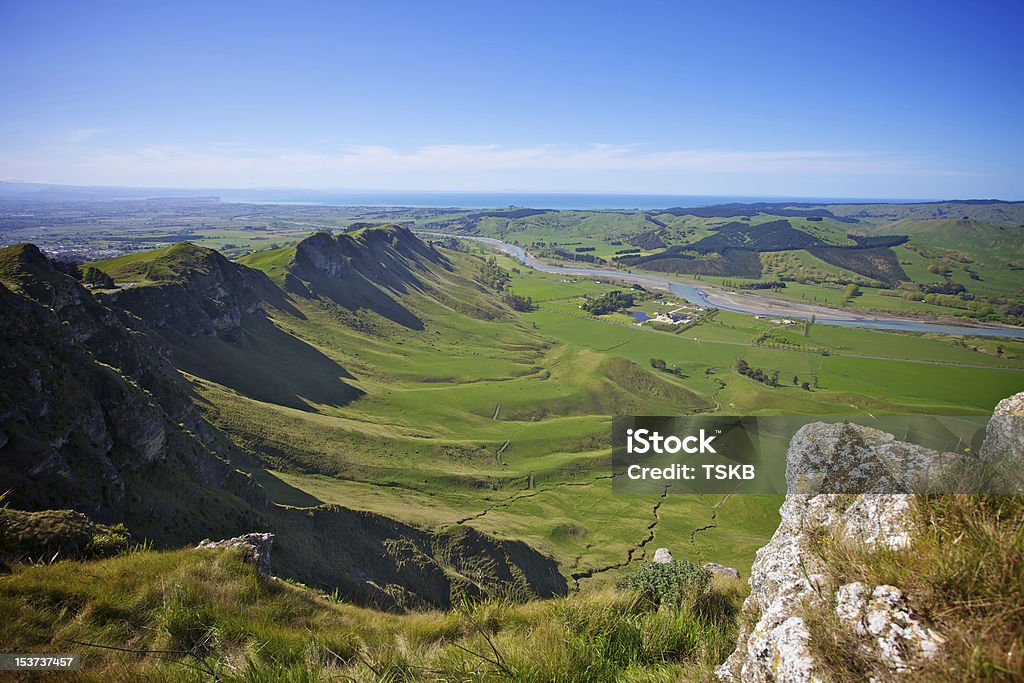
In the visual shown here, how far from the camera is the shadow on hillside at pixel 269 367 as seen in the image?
7312 centimetres

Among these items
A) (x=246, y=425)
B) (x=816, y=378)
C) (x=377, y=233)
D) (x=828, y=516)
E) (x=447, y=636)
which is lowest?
(x=816, y=378)

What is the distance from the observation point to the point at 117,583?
7535mm

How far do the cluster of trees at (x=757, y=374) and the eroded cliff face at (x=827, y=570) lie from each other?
432 ft

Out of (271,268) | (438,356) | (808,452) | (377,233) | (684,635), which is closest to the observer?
(684,635)

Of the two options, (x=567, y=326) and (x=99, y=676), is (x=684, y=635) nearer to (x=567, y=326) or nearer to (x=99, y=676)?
(x=99, y=676)

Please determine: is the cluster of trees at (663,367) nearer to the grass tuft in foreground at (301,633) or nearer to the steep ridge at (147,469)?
the steep ridge at (147,469)

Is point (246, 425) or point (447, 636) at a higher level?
point (447, 636)

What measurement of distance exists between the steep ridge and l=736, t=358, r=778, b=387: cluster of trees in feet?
323

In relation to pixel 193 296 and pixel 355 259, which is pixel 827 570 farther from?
pixel 355 259

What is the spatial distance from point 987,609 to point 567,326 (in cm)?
17355

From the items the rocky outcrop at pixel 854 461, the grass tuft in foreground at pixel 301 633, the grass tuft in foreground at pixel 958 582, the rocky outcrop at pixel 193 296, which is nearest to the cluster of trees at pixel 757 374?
the rocky outcrop at pixel 193 296

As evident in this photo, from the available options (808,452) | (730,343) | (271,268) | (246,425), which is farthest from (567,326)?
(808,452)

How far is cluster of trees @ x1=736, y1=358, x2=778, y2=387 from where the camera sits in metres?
127

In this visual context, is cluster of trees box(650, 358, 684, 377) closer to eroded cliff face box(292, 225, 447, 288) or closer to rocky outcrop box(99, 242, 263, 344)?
eroded cliff face box(292, 225, 447, 288)
